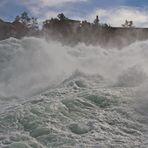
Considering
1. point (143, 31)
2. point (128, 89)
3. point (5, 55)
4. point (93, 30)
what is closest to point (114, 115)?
point (128, 89)

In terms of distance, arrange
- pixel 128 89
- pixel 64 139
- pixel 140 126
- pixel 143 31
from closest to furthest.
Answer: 1. pixel 64 139
2. pixel 140 126
3. pixel 128 89
4. pixel 143 31

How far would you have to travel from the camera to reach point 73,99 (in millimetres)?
10109

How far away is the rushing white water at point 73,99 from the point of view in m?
7.88

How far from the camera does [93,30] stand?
120 feet

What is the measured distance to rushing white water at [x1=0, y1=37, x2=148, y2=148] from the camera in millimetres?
7879

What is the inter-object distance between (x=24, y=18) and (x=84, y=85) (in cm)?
3424

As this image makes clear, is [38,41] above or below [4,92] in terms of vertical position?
above

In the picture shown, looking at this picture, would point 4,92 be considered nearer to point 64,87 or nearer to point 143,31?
point 64,87

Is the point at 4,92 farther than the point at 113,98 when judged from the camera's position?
Yes

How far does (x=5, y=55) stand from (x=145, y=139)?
11775 mm

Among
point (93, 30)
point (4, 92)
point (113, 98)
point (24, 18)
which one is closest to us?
point (113, 98)

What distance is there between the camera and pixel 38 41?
19094 mm

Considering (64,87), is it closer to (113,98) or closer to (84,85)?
(84,85)

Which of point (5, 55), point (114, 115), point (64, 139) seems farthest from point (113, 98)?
point (5, 55)
